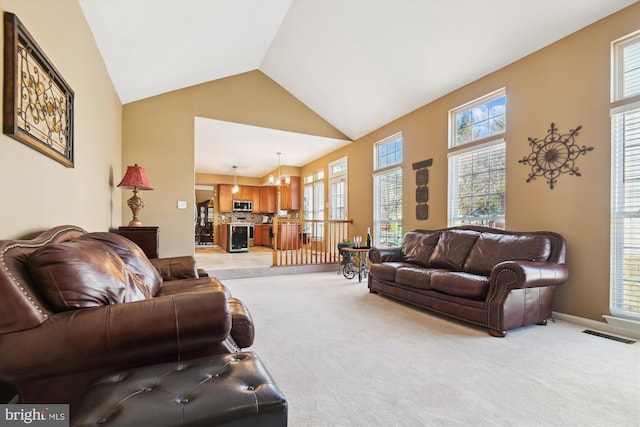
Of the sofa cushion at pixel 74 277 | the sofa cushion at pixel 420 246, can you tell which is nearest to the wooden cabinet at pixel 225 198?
the sofa cushion at pixel 420 246

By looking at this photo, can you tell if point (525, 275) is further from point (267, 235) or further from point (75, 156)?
point (267, 235)

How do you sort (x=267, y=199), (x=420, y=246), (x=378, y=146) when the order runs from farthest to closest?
(x=267, y=199), (x=378, y=146), (x=420, y=246)

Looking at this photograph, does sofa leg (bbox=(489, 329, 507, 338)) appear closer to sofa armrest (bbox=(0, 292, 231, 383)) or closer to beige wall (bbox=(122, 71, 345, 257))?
sofa armrest (bbox=(0, 292, 231, 383))

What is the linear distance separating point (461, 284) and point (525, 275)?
21.9 inches

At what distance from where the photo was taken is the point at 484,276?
127 inches

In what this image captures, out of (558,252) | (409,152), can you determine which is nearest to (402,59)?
(409,152)

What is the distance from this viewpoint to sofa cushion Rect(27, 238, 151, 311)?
1.29 meters

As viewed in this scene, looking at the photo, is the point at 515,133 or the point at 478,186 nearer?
the point at 515,133

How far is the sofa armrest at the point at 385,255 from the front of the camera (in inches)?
174

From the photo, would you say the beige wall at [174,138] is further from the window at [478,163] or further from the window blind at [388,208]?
the window at [478,163]

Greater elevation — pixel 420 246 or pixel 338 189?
pixel 338 189

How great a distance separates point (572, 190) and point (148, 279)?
13.2ft

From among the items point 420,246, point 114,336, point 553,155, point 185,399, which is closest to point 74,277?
point 114,336

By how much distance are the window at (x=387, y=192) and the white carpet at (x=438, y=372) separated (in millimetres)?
2547
